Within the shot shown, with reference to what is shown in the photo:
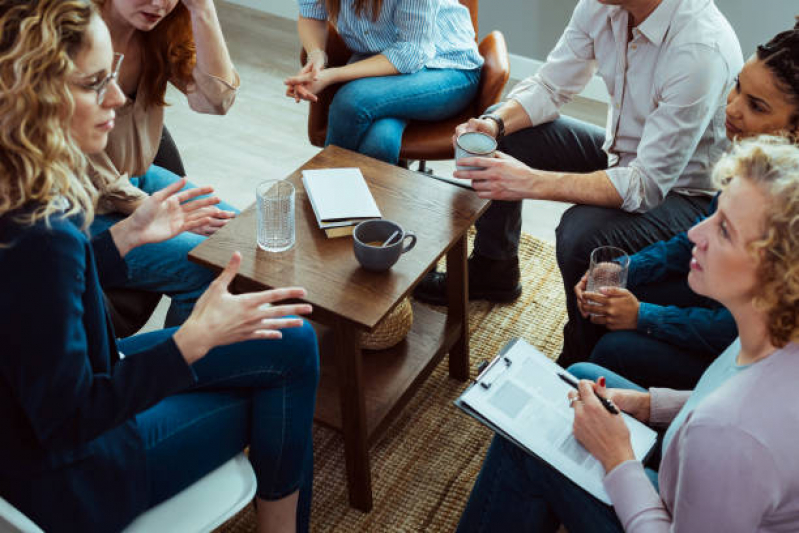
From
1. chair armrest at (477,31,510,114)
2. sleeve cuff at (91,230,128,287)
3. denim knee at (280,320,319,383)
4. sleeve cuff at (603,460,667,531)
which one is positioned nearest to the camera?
sleeve cuff at (603,460,667,531)

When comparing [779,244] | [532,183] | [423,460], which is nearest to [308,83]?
[532,183]

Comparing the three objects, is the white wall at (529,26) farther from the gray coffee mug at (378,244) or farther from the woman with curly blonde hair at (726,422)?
the woman with curly blonde hair at (726,422)

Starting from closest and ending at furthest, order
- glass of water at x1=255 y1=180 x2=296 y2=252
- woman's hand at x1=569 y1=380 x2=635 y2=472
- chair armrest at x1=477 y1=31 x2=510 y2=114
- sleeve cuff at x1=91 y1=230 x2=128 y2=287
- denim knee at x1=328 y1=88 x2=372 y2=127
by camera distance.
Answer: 1. woman's hand at x1=569 y1=380 x2=635 y2=472
2. sleeve cuff at x1=91 y1=230 x2=128 y2=287
3. glass of water at x1=255 y1=180 x2=296 y2=252
4. denim knee at x1=328 y1=88 x2=372 y2=127
5. chair armrest at x1=477 y1=31 x2=510 y2=114

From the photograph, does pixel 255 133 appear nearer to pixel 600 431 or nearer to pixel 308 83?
pixel 308 83

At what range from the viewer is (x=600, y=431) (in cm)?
133

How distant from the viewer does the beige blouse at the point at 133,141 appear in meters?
1.85

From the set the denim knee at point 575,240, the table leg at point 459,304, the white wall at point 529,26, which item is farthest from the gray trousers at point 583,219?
the white wall at point 529,26

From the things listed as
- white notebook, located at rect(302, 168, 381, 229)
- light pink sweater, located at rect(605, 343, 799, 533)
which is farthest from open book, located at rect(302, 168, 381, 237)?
light pink sweater, located at rect(605, 343, 799, 533)

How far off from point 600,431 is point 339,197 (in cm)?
82

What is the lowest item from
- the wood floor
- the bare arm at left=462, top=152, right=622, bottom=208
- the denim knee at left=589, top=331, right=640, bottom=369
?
the wood floor

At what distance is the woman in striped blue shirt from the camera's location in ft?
7.68

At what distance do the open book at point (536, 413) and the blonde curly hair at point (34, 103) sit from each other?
2.72 ft

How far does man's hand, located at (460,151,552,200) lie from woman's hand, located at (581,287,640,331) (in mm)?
352

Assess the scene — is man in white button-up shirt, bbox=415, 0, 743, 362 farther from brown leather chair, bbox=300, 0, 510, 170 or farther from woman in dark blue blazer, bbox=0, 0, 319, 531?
woman in dark blue blazer, bbox=0, 0, 319, 531
